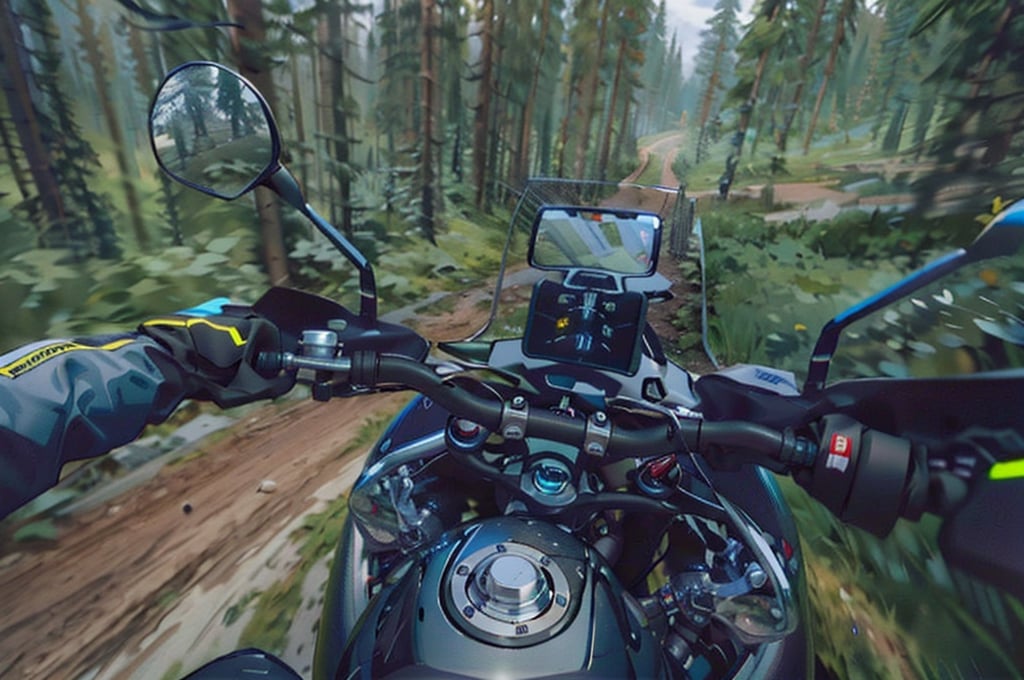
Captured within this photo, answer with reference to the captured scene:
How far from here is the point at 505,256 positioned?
1.73 meters

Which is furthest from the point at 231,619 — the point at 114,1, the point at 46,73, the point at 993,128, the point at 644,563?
the point at 993,128

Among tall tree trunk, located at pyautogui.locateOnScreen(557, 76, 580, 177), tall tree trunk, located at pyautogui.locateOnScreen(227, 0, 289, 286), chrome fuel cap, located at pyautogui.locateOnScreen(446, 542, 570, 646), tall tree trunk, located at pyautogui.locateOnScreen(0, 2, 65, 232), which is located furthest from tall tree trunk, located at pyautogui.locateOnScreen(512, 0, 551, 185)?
chrome fuel cap, located at pyautogui.locateOnScreen(446, 542, 570, 646)


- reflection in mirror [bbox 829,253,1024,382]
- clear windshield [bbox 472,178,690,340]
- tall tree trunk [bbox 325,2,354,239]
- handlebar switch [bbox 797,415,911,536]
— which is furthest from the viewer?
tall tree trunk [bbox 325,2,354,239]

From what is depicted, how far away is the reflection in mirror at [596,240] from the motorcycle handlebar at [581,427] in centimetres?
59

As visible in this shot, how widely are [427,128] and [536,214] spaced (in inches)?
155

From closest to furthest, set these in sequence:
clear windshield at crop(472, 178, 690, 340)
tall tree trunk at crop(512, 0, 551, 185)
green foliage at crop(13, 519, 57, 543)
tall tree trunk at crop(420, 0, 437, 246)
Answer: clear windshield at crop(472, 178, 690, 340), green foliage at crop(13, 519, 57, 543), tall tree trunk at crop(420, 0, 437, 246), tall tree trunk at crop(512, 0, 551, 185)

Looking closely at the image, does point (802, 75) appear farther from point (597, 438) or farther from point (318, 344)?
point (318, 344)

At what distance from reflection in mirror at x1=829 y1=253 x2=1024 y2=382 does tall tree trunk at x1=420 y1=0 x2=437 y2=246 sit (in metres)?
3.57

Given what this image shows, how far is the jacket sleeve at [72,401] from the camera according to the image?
73 cm

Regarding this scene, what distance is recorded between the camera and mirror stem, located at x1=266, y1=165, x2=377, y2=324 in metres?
1.07

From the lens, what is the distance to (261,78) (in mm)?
3713

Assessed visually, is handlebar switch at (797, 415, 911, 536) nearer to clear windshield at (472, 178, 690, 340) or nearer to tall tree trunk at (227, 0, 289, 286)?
clear windshield at (472, 178, 690, 340)

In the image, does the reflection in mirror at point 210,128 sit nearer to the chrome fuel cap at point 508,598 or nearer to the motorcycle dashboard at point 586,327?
the motorcycle dashboard at point 586,327

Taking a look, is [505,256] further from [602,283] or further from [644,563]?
[644,563]
